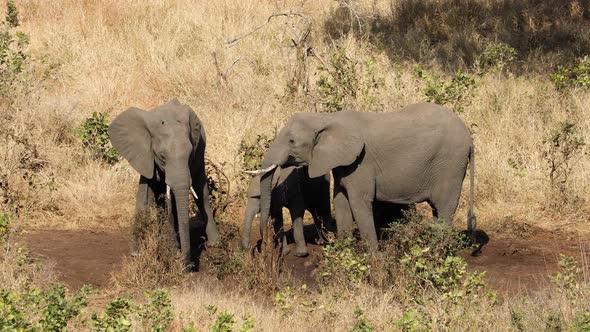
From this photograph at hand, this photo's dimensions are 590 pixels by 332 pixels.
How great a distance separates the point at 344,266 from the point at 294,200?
149 cm

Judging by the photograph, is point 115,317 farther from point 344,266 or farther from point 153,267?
point 344,266

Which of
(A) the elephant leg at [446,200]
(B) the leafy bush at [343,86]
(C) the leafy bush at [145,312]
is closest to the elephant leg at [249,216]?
(A) the elephant leg at [446,200]

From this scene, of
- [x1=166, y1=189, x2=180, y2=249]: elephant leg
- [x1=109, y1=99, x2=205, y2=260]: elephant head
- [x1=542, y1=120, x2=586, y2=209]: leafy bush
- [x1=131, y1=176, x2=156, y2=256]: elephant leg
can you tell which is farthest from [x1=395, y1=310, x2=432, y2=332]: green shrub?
[x1=542, y1=120, x2=586, y2=209]: leafy bush

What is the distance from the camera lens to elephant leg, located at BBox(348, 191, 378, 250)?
9.76 metres

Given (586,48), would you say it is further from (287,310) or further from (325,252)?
(287,310)

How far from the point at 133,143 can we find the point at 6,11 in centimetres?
810

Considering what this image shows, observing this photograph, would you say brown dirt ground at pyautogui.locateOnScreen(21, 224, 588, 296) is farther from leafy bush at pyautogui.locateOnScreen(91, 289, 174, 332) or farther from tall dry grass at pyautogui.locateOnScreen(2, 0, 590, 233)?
leafy bush at pyautogui.locateOnScreen(91, 289, 174, 332)

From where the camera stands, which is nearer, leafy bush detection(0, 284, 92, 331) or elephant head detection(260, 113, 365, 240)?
leafy bush detection(0, 284, 92, 331)

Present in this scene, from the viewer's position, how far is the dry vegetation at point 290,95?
343 inches

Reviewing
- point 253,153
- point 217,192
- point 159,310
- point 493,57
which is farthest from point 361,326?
point 493,57

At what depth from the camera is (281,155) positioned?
9.66 metres

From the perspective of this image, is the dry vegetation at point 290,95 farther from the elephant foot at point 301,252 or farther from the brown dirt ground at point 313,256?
the elephant foot at point 301,252

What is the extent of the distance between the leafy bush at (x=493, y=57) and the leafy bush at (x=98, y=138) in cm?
498

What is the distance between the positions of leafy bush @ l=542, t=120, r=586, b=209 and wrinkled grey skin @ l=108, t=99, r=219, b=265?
370cm
